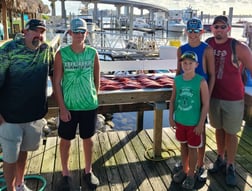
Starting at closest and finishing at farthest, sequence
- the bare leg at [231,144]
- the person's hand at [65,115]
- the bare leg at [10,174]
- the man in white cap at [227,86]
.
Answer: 1. the bare leg at [10,174]
2. the person's hand at [65,115]
3. the man in white cap at [227,86]
4. the bare leg at [231,144]

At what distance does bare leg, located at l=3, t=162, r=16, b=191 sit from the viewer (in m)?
2.34

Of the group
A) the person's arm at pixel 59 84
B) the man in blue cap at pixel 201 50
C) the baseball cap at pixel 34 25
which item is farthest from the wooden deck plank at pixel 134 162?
the baseball cap at pixel 34 25

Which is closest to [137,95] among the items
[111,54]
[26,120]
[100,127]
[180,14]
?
[26,120]

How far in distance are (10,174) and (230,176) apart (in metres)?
2.06

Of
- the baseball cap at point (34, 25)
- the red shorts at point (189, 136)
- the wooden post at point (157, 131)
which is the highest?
the baseball cap at point (34, 25)

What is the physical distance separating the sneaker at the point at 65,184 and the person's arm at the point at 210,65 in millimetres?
1547

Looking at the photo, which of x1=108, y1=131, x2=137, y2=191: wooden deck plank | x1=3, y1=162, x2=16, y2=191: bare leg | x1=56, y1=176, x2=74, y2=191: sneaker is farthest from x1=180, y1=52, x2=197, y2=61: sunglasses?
x1=3, y1=162, x2=16, y2=191: bare leg

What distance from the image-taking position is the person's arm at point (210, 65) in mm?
2520

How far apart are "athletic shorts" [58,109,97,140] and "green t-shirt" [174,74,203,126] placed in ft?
2.54

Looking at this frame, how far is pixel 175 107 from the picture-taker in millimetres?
2662

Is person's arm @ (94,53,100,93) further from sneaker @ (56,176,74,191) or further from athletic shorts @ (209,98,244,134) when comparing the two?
athletic shorts @ (209,98,244,134)

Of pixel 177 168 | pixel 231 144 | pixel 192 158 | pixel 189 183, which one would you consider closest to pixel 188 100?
pixel 192 158

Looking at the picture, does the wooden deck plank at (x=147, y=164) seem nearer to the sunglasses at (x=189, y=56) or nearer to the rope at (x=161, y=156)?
the rope at (x=161, y=156)

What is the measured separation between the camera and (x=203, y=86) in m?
2.48
